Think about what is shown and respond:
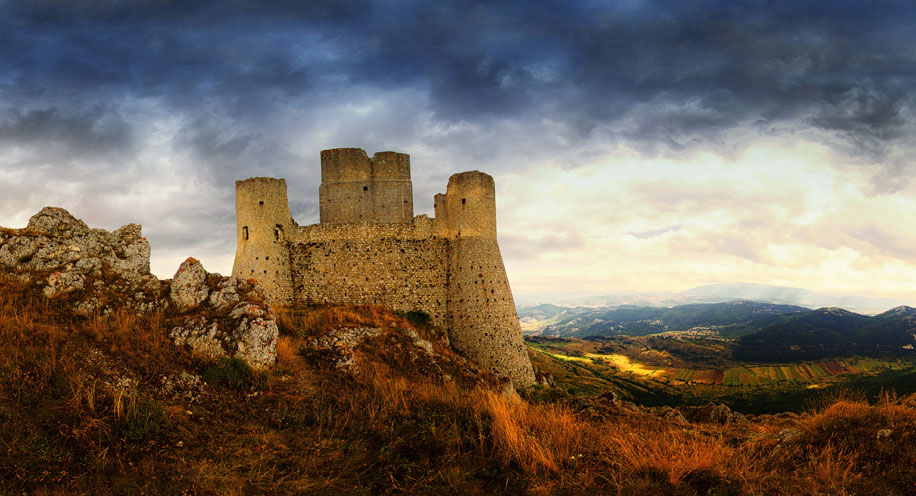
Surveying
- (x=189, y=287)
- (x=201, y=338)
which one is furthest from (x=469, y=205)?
(x=201, y=338)

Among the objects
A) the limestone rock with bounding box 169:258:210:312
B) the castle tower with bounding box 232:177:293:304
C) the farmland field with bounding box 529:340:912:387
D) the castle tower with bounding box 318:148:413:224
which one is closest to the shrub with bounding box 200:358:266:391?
the limestone rock with bounding box 169:258:210:312

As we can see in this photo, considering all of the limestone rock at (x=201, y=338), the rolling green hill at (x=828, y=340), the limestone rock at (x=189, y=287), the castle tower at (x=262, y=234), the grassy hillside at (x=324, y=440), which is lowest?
the rolling green hill at (x=828, y=340)

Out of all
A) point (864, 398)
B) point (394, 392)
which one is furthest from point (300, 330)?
point (864, 398)

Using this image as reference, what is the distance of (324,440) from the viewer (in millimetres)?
7109

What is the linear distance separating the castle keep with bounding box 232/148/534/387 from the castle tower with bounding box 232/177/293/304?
6cm

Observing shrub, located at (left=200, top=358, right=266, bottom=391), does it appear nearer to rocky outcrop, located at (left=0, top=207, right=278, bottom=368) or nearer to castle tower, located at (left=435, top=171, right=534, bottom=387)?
rocky outcrop, located at (left=0, top=207, right=278, bottom=368)

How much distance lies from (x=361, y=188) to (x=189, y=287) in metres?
15.0

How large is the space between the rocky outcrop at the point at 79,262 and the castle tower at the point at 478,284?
15.5 metres

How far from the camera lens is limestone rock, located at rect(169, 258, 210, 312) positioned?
11966 mm

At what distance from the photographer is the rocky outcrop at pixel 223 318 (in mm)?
10383

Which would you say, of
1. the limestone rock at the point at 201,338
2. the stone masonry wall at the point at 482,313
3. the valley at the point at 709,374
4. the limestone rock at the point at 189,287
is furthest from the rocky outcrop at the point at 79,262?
the valley at the point at 709,374

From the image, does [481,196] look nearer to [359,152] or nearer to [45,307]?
[359,152]

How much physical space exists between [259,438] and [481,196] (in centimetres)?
2015

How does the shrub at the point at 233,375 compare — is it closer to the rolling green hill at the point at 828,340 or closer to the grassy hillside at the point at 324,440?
the grassy hillside at the point at 324,440
